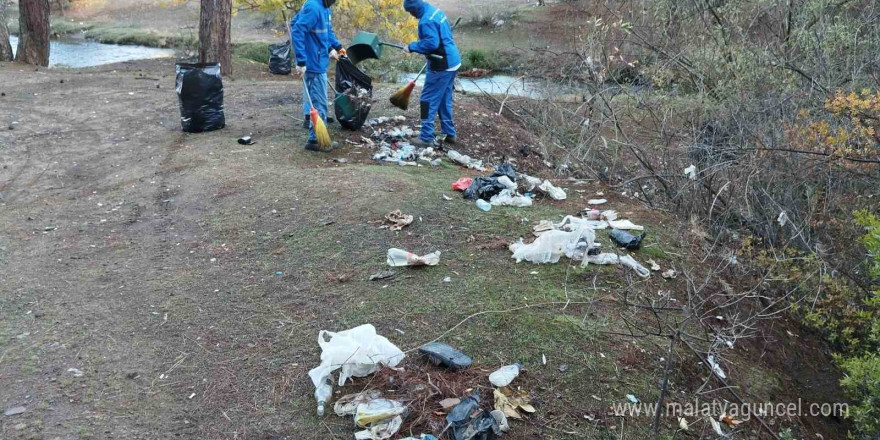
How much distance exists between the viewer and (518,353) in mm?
3520

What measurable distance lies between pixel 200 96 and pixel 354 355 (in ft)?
17.5

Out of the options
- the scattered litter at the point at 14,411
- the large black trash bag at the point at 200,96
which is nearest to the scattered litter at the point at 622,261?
the scattered litter at the point at 14,411

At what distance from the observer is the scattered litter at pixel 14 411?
10.1 feet

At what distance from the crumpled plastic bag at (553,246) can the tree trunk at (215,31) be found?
28.6 feet

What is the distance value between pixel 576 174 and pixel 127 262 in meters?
4.83

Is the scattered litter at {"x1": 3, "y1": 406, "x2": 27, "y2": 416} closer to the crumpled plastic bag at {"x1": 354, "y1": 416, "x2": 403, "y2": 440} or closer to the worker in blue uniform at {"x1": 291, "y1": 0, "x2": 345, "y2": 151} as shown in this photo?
the crumpled plastic bag at {"x1": 354, "y1": 416, "x2": 403, "y2": 440}

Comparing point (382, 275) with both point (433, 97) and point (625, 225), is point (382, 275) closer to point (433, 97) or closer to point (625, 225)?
point (625, 225)

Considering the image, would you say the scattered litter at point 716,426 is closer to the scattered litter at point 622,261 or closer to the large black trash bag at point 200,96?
the scattered litter at point 622,261

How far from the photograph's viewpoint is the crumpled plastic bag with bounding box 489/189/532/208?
5559 mm

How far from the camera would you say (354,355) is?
331 centimetres

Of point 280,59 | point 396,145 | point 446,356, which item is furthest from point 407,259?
point 280,59

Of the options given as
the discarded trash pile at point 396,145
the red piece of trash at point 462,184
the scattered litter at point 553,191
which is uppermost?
the red piece of trash at point 462,184

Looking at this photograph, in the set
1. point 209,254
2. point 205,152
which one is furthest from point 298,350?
point 205,152

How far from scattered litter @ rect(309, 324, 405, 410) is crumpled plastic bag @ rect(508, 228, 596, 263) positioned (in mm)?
1408
